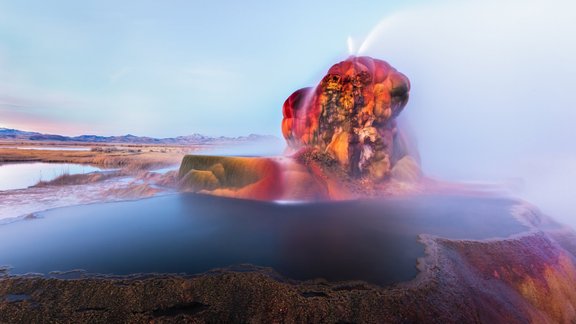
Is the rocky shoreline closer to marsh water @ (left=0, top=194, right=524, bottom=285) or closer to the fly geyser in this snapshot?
marsh water @ (left=0, top=194, right=524, bottom=285)

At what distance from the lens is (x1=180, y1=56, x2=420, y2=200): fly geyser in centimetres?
1577

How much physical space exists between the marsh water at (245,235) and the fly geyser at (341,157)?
69.0 inches

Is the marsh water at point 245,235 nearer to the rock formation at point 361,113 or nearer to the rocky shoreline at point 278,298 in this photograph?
the rocky shoreline at point 278,298

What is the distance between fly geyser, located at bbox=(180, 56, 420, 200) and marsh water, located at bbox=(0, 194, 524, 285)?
1.75 metres

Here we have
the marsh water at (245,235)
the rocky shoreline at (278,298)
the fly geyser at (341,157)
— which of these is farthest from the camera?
the fly geyser at (341,157)

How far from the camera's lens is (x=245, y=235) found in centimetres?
928

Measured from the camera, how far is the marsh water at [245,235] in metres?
6.98

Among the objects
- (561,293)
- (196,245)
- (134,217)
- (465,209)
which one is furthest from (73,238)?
(465,209)

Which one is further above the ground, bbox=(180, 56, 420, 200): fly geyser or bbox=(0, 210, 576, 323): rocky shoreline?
bbox=(180, 56, 420, 200): fly geyser

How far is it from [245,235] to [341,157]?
→ 9864 mm

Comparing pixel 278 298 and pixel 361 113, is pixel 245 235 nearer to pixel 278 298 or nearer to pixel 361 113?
pixel 278 298

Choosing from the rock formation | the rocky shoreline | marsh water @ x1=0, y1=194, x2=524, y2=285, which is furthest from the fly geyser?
the rocky shoreline

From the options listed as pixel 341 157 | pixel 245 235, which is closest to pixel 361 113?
pixel 341 157

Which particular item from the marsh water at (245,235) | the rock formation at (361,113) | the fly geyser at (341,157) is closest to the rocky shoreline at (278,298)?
the marsh water at (245,235)
